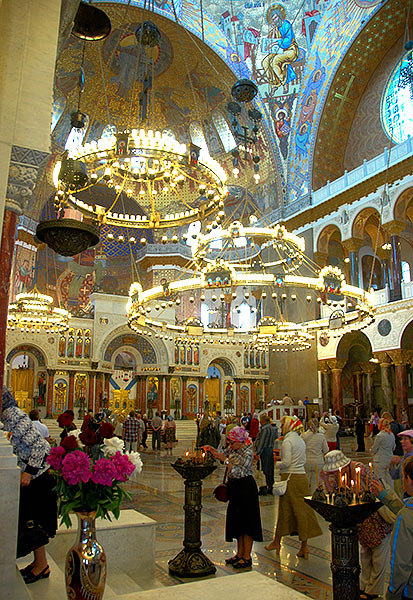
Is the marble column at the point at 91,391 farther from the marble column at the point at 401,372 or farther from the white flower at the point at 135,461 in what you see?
the white flower at the point at 135,461

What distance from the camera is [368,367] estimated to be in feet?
65.2

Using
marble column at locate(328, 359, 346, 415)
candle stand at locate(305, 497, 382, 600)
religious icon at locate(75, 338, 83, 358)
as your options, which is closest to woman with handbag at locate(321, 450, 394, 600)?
candle stand at locate(305, 497, 382, 600)

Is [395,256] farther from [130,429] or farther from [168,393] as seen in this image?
[168,393]

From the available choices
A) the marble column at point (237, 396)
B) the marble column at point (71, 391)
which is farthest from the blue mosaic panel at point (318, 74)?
the marble column at point (71, 391)

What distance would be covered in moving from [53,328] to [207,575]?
13983mm

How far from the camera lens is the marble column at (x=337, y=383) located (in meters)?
18.4

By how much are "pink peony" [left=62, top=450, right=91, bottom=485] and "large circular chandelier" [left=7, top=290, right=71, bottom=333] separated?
12.6 m

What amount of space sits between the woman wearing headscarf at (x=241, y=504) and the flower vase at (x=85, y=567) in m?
1.99

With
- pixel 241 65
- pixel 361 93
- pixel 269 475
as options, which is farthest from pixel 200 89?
pixel 269 475

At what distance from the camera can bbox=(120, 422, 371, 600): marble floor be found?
4078 millimetres

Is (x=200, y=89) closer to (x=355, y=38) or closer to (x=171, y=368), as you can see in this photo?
(x=355, y=38)

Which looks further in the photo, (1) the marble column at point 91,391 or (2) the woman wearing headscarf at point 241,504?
(1) the marble column at point 91,391

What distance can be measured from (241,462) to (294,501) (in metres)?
0.75

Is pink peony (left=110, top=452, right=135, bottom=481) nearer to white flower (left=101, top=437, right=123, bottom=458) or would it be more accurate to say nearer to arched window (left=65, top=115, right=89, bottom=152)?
white flower (left=101, top=437, right=123, bottom=458)
